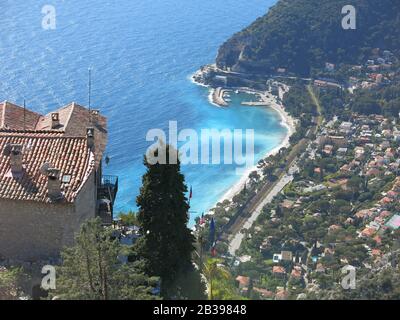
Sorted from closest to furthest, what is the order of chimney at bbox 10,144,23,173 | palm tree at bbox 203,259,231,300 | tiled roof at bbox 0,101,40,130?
1. palm tree at bbox 203,259,231,300
2. chimney at bbox 10,144,23,173
3. tiled roof at bbox 0,101,40,130

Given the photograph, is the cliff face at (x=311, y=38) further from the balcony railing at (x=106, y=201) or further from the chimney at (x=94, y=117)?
the balcony railing at (x=106, y=201)

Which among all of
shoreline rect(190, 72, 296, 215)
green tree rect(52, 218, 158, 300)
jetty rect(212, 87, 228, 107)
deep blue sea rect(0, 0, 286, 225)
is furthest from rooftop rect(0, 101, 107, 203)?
jetty rect(212, 87, 228, 107)

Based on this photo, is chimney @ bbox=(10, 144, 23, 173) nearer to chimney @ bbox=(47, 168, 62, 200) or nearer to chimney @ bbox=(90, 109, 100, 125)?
chimney @ bbox=(47, 168, 62, 200)

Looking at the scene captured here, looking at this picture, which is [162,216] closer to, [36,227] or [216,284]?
[216,284]

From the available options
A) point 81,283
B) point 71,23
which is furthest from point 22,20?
point 81,283

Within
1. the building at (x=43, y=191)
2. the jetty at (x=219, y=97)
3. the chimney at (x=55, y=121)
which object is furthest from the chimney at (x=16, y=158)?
the jetty at (x=219, y=97)

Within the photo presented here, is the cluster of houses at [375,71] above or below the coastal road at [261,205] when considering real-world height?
above

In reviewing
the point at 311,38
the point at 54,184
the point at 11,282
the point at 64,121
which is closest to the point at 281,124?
the point at 311,38
